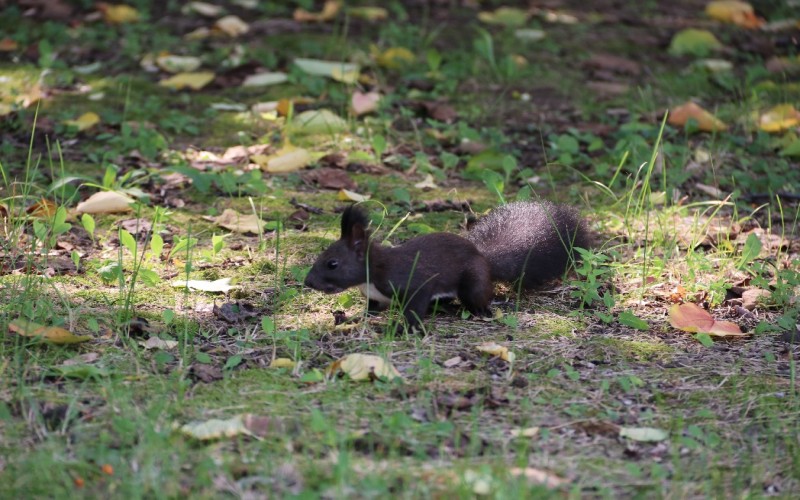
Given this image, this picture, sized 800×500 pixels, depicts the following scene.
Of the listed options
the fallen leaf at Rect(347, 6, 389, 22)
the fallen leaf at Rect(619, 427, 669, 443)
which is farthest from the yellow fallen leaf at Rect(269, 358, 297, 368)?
the fallen leaf at Rect(347, 6, 389, 22)

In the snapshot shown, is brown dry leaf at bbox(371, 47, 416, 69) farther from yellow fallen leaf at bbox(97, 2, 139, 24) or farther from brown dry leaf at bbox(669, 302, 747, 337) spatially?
brown dry leaf at bbox(669, 302, 747, 337)

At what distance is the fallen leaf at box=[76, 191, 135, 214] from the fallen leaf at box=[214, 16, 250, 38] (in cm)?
279

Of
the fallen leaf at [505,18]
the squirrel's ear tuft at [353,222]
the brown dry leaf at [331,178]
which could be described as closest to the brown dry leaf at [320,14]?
the fallen leaf at [505,18]

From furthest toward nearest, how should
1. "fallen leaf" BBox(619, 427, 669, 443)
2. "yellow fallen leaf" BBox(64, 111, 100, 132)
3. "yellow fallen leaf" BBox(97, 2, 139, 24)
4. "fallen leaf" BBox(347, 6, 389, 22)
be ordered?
"fallen leaf" BBox(347, 6, 389, 22) < "yellow fallen leaf" BBox(97, 2, 139, 24) < "yellow fallen leaf" BBox(64, 111, 100, 132) < "fallen leaf" BBox(619, 427, 669, 443)

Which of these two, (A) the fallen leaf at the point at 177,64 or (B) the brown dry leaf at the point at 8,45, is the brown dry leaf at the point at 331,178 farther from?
(B) the brown dry leaf at the point at 8,45

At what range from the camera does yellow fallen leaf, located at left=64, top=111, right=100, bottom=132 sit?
17.5 ft

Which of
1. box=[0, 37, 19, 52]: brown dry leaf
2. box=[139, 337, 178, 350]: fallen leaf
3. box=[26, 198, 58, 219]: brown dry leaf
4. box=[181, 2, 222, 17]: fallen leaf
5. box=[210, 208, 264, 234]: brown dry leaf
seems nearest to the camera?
box=[139, 337, 178, 350]: fallen leaf

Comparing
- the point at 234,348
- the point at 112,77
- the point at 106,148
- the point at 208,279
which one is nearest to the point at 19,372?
the point at 234,348

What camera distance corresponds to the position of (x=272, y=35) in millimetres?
6918

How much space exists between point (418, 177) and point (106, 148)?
1672 mm

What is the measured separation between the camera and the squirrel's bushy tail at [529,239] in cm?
378

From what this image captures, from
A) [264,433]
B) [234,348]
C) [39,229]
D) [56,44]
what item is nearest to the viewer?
[264,433]

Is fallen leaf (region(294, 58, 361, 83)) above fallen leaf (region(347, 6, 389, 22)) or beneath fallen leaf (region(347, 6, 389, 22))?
beneath

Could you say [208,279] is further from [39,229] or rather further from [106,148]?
[106,148]
